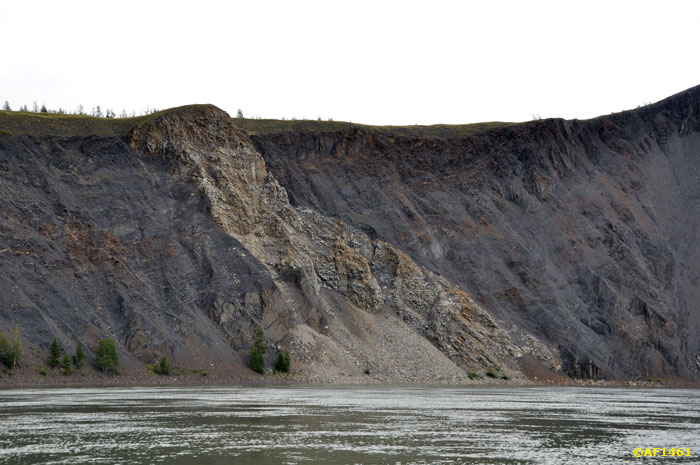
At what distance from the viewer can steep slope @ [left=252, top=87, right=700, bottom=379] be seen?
367ft

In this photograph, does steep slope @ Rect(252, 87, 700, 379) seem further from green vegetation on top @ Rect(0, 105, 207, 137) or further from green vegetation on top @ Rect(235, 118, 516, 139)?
green vegetation on top @ Rect(0, 105, 207, 137)

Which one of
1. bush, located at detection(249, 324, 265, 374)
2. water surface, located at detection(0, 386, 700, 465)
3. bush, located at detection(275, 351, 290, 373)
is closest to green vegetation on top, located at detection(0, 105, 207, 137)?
bush, located at detection(249, 324, 265, 374)

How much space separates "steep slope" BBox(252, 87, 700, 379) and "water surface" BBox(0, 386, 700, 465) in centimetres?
5003

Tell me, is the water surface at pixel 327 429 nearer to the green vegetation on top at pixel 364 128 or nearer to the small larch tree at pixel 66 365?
the small larch tree at pixel 66 365

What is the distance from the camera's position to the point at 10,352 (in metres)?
72.6

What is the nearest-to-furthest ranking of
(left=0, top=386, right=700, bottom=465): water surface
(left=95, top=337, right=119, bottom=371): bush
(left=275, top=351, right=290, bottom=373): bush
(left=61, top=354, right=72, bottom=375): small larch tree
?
1. (left=0, top=386, right=700, bottom=465): water surface
2. (left=61, top=354, right=72, bottom=375): small larch tree
3. (left=95, top=337, right=119, bottom=371): bush
4. (left=275, top=351, right=290, bottom=373): bush

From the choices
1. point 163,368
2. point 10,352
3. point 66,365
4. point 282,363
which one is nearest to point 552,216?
point 282,363

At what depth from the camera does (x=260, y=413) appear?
47.4 meters

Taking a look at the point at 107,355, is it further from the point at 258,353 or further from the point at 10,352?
the point at 258,353

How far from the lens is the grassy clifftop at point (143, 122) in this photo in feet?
365

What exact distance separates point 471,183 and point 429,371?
152 feet

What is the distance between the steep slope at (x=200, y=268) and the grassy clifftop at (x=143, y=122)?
579mm

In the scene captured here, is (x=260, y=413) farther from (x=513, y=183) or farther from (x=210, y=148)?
(x=513, y=183)

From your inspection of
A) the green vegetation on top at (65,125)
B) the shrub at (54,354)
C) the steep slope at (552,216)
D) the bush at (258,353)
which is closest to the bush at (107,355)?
the shrub at (54,354)
